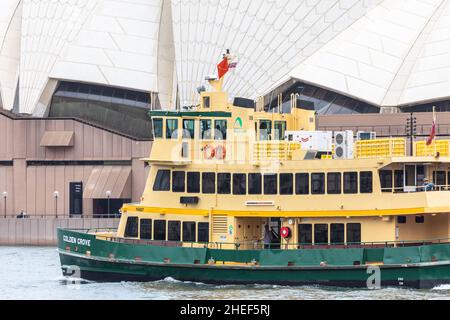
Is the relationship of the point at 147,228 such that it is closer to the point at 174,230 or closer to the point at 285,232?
the point at 174,230

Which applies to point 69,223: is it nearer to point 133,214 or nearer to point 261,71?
point 261,71

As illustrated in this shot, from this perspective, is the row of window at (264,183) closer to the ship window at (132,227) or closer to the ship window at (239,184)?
the ship window at (239,184)

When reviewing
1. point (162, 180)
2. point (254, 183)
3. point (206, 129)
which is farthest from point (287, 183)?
point (162, 180)

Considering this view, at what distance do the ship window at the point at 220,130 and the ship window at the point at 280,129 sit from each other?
2190 mm

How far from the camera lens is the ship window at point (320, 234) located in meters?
43.9

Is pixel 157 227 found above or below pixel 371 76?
below

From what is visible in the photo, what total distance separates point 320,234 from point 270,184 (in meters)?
2.26

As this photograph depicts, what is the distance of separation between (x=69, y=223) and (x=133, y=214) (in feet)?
71.9

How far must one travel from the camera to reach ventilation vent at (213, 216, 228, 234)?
44562 millimetres

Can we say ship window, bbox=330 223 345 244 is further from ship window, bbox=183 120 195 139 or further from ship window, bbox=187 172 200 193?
ship window, bbox=183 120 195 139

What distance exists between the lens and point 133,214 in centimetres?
4591

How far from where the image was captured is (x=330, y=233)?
144 ft
